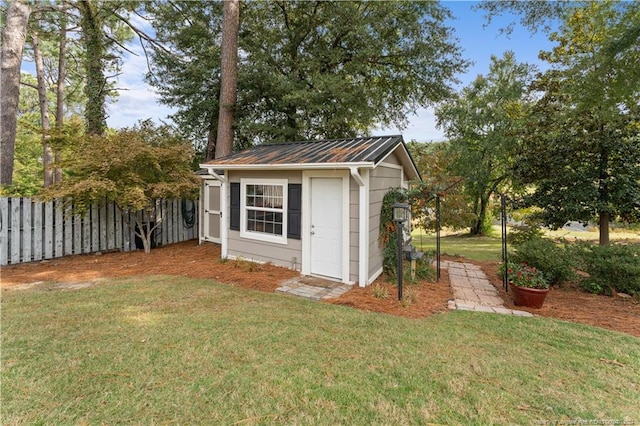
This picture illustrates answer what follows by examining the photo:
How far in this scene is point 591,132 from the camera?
24.7 ft

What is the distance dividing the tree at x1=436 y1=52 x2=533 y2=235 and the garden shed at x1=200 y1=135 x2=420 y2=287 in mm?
9596

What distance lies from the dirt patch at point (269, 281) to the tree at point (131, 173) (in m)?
1.33

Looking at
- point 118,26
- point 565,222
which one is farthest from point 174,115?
point 565,222

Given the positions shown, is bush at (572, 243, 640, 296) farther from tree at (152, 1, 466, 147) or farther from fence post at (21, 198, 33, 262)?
fence post at (21, 198, 33, 262)

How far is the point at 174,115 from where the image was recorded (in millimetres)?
12422

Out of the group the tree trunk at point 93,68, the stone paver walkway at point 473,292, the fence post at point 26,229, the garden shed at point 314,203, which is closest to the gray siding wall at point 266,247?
the garden shed at point 314,203

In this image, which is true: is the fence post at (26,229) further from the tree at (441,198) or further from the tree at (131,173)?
the tree at (441,198)

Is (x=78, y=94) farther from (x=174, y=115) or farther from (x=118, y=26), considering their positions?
(x=174, y=115)

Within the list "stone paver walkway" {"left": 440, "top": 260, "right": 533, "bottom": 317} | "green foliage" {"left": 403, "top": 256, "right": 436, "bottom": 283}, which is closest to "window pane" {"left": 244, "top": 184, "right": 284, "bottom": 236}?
"green foliage" {"left": 403, "top": 256, "right": 436, "bottom": 283}

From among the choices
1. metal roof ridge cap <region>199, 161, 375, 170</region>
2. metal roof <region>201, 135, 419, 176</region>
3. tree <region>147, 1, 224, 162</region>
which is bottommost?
metal roof ridge cap <region>199, 161, 375, 170</region>

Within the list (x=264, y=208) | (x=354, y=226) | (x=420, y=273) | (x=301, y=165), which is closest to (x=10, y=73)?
(x=264, y=208)

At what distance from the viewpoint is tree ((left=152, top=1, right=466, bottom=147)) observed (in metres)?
10.6

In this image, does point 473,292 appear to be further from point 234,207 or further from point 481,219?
point 481,219

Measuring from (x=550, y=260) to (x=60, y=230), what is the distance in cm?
1056
